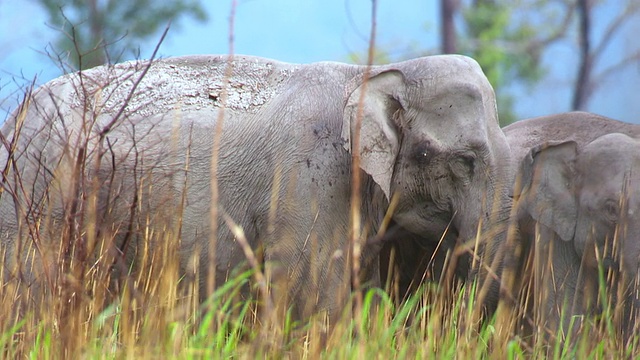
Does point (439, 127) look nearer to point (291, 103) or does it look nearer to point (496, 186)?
point (496, 186)

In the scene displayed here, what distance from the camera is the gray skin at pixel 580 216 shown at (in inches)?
174

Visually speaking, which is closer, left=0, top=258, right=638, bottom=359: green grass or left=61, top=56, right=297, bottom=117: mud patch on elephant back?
left=0, top=258, right=638, bottom=359: green grass

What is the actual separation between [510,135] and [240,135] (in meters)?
1.64

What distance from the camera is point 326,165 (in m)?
4.76

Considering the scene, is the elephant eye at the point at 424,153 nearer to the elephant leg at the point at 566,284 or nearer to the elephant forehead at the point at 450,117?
the elephant forehead at the point at 450,117

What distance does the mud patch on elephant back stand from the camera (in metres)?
5.05

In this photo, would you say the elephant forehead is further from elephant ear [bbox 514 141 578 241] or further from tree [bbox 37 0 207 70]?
tree [bbox 37 0 207 70]

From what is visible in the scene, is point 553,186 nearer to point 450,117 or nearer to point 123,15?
point 450,117

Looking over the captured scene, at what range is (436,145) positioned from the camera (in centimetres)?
486

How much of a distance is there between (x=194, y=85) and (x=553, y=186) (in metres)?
1.73

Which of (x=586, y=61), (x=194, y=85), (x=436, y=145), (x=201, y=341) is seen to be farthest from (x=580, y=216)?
(x=586, y=61)

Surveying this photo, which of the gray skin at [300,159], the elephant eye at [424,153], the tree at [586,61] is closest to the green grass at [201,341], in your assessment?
the gray skin at [300,159]

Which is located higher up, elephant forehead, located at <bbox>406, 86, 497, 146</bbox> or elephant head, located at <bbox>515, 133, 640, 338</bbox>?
elephant forehead, located at <bbox>406, 86, 497, 146</bbox>

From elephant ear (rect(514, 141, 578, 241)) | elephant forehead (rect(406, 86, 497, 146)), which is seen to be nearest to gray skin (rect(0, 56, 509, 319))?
elephant forehead (rect(406, 86, 497, 146))
